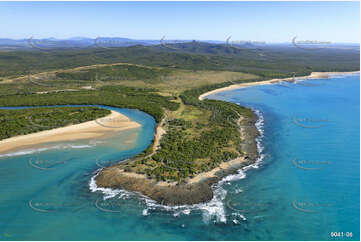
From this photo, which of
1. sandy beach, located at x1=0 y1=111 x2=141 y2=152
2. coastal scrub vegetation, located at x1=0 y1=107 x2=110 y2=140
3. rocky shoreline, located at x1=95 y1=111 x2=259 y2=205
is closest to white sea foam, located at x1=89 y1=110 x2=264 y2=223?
rocky shoreline, located at x1=95 y1=111 x2=259 y2=205

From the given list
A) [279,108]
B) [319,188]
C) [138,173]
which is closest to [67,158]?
[138,173]

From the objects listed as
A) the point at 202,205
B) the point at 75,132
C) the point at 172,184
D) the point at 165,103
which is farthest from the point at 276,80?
the point at 202,205

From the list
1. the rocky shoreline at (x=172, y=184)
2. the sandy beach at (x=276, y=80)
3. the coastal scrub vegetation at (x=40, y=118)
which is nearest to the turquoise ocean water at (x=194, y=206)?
the rocky shoreline at (x=172, y=184)

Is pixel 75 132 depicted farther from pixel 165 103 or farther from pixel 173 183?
pixel 165 103

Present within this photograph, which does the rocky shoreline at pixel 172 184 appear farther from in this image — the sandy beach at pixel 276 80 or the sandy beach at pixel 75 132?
the sandy beach at pixel 276 80

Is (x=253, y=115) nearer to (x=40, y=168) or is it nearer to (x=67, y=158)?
(x=67, y=158)
